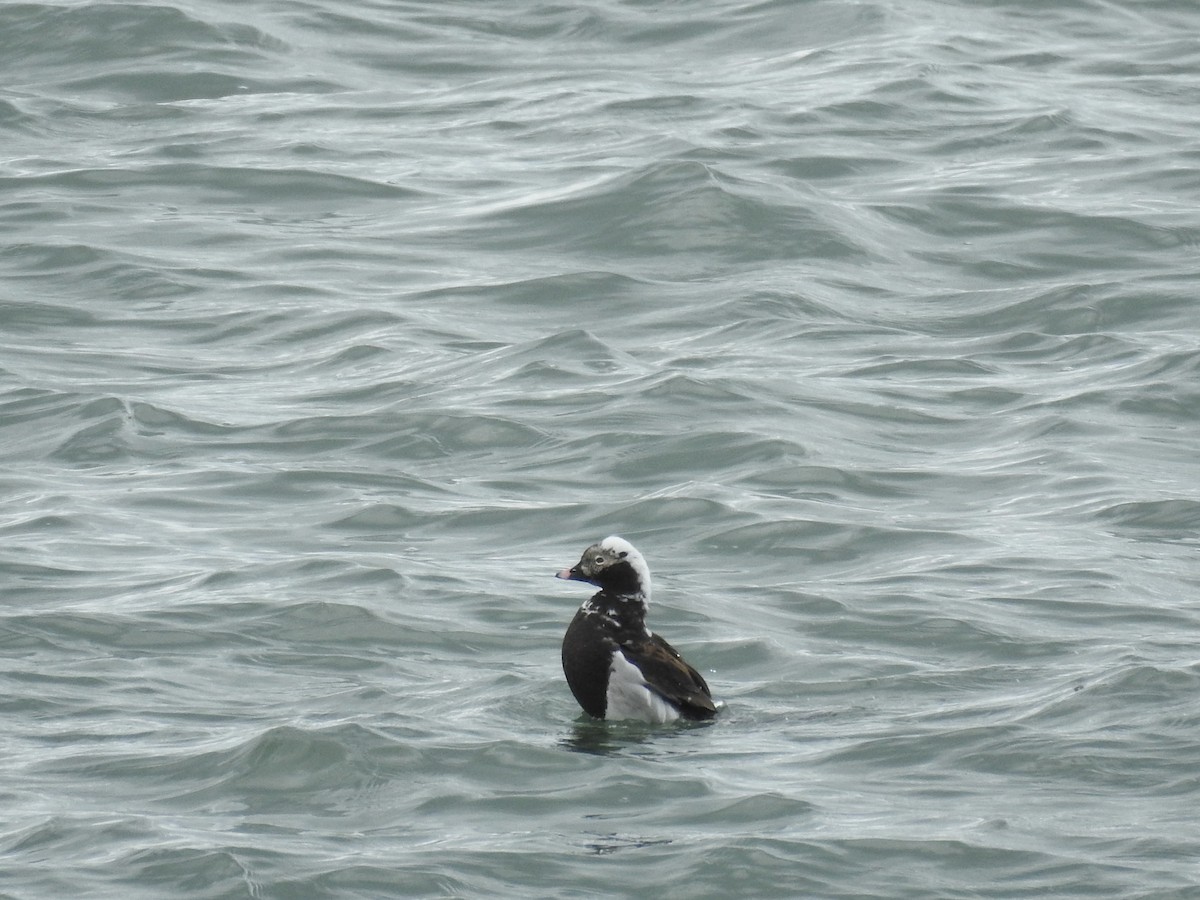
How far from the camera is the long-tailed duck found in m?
9.43

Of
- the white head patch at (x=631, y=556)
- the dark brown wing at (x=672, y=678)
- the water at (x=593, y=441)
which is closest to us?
the water at (x=593, y=441)

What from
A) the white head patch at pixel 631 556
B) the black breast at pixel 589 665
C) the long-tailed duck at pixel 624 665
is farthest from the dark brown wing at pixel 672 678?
the white head patch at pixel 631 556

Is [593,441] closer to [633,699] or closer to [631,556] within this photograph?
[631,556]

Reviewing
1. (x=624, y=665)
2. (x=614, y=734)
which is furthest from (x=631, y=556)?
(x=614, y=734)

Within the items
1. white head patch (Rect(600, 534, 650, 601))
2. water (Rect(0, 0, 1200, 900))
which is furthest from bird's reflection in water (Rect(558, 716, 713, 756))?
white head patch (Rect(600, 534, 650, 601))

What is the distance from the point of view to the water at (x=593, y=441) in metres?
8.23

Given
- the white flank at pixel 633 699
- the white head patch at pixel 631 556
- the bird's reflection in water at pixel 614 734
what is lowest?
the bird's reflection in water at pixel 614 734

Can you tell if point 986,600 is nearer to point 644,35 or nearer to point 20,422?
point 20,422

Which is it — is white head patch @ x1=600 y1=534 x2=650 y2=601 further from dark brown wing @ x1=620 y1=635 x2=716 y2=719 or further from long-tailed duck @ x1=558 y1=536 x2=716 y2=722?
dark brown wing @ x1=620 y1=635 x2=716 y2=719

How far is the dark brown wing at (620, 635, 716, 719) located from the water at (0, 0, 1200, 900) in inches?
6.5

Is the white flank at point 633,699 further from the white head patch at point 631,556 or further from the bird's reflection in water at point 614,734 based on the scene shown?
the white head patch at point 631,556

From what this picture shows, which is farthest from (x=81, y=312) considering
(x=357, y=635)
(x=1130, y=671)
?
(x=1130, y=671)

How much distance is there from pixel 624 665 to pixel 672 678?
8.5 inches

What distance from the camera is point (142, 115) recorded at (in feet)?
70.6
